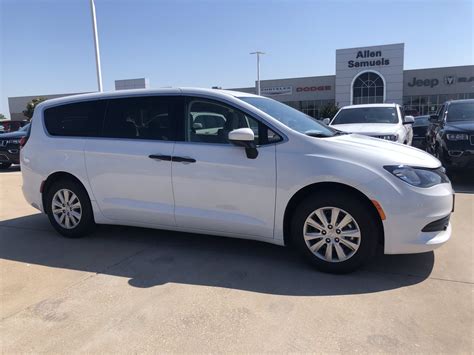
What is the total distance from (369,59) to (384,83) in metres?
3.05

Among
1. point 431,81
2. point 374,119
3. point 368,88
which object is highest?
point 431,81

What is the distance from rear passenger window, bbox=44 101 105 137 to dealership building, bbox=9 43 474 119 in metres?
41.1

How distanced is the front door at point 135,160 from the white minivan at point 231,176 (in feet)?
0.04

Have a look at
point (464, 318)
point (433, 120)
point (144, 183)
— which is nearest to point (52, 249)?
point (144, 183)

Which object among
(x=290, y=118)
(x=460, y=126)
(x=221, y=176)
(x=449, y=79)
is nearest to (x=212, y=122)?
(x=221, y=176)

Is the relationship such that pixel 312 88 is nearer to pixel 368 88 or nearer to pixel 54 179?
pixel 368 88

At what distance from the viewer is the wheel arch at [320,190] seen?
3.62 meters

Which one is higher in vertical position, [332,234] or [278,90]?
[278,90]

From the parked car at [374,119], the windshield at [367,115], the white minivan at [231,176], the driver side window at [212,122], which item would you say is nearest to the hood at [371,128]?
the parked car at [374,119]

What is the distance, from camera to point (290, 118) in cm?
431

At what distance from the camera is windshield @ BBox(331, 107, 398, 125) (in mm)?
9422

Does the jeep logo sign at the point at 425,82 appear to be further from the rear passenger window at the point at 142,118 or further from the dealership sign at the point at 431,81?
the rear passenger window at the point at 142,118

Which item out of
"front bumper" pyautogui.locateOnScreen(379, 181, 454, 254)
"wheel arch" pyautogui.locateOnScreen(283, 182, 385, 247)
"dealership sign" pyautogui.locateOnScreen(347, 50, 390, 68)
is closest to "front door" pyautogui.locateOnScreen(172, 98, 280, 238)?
"wheel arch" pyautogui.locateOnScreen(283, 182, 385, 247)

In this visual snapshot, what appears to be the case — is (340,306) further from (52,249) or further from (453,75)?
(453,75)
